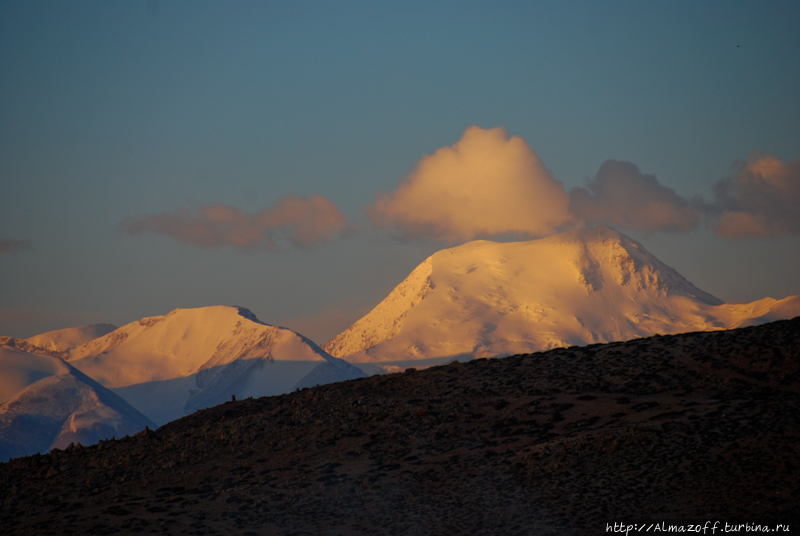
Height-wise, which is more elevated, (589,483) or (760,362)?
(760,362)

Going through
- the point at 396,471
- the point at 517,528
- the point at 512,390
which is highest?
the point at 512,390

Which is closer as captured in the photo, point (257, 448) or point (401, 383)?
point (257, 448)

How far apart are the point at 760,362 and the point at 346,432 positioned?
25917 mm

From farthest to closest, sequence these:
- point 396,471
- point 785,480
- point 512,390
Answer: point 512,390 → point 396,471 → point 785,480

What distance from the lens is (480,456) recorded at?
135ft

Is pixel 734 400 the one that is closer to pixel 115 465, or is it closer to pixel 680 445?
pixel 680 445

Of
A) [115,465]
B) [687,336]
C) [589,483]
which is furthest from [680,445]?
[115,465]

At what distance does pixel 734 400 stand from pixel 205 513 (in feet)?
95.4

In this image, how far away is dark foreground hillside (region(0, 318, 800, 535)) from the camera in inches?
1346

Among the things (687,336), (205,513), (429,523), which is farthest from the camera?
(687,336)

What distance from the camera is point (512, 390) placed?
166 feet

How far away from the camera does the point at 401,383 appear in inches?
2195

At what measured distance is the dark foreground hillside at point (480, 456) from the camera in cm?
3419

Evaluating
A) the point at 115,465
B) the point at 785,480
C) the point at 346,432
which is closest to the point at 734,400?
the point at 785,480
